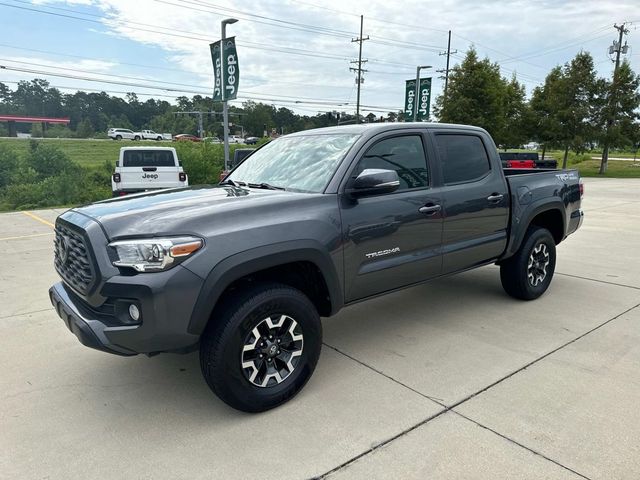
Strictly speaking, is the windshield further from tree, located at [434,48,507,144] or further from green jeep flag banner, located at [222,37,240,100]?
tree, located at [434,48,507,144]

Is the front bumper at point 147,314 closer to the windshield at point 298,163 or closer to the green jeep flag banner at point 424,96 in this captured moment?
the windshield at point 298,163

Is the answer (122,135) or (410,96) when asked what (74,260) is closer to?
(410,96)

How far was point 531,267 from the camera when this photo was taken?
4.96m

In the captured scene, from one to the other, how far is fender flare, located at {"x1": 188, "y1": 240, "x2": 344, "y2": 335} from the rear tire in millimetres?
2492

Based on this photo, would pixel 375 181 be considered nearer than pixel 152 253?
No

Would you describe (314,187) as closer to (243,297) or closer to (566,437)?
(243,297)

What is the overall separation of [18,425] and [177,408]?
924 mm

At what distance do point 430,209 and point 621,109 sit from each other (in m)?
33.4

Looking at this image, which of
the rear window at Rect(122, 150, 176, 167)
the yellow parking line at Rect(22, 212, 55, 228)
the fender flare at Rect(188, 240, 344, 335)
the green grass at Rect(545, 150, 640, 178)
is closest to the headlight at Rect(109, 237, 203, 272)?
the fender flare at Rect(188, 240, 344, 335)

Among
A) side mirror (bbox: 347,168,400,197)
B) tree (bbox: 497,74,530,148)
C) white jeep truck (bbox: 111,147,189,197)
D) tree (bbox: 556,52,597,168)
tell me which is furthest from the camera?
tree (bbox: 497,74,530,148)

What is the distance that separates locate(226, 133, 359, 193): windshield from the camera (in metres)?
3.46

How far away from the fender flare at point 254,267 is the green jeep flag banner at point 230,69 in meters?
14.5

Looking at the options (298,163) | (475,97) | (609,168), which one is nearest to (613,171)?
(609,168)

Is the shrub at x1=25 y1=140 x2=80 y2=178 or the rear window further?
the shrub at x1=25 y1=140 x2=80 y2=178
